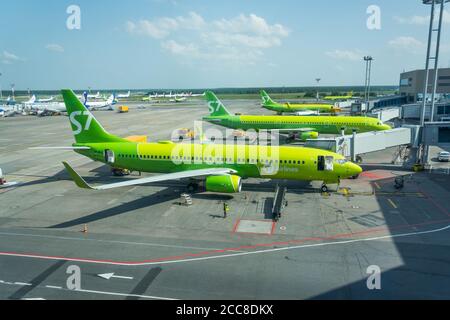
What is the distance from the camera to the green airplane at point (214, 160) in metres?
34.6

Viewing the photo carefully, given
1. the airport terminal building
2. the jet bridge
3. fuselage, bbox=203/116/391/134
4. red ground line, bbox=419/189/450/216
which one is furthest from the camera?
the airport terminal building

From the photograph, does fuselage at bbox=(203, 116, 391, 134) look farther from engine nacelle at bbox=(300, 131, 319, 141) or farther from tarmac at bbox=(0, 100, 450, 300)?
tarmac at bbox=(0, 100, 450, 300)

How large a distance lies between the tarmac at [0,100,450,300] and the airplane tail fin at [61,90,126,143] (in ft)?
20.6

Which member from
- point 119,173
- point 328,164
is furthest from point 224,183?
point 119,173

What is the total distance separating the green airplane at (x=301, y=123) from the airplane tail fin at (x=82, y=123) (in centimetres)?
4072

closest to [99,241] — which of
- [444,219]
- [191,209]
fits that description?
[191,209]

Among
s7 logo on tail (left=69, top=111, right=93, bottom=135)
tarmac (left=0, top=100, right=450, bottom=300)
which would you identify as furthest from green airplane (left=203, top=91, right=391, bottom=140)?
s7 logo on tail (left=69, top=111, right=93, bottom=135)

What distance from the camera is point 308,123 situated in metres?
70.7

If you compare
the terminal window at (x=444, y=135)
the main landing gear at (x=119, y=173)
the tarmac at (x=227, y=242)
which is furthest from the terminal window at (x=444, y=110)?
the main landing gear at (x=119, y=173)

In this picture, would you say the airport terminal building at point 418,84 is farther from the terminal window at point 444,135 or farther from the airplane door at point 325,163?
the airplane door at point 325,163

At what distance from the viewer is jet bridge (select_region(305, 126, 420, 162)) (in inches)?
1681

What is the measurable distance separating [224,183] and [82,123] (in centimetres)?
1924

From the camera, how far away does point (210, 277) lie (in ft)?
66.9

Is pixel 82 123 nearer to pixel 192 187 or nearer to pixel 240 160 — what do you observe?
pixel 192 187
